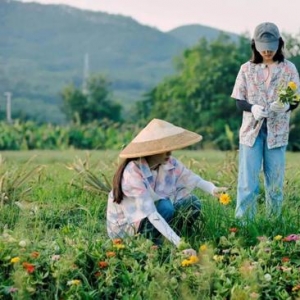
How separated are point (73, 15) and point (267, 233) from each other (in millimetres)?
108125

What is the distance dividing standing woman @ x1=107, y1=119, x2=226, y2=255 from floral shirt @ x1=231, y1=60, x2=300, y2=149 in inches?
34.9

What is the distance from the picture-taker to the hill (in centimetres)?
8162

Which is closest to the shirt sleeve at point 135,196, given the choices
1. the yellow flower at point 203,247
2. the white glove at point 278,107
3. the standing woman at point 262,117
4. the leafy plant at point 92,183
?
the yellow flower at point 203,247

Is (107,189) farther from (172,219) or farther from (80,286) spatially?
(80,286)

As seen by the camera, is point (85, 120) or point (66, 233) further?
point (85, 120)

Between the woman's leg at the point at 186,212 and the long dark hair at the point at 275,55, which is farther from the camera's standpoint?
the long dark hair at the point at 275,55

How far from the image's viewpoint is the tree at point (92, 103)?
36844 mm

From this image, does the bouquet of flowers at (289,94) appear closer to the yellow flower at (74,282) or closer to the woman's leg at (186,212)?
the woman's leg at (186,212)

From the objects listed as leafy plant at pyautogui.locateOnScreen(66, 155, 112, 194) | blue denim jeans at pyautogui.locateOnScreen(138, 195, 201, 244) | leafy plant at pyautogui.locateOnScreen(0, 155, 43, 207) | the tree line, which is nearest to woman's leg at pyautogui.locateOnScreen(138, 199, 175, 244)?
blue denim jeans at pyautogui.locateOnScreen(138, 195, 201, 244)

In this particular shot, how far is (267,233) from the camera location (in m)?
6.08

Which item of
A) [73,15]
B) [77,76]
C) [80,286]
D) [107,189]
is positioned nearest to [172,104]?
[107,189]

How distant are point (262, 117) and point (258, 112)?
0.13 m

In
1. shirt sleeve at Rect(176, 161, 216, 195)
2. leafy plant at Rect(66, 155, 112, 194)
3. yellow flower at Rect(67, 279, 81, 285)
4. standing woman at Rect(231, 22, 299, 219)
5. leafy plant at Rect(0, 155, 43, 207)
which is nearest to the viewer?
yellow flower at Rect(67, 279, 81, 285)

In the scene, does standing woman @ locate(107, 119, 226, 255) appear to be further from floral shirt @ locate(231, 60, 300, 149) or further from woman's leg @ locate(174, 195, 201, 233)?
floral shirt @ locate(231, 60, 300, 149)
